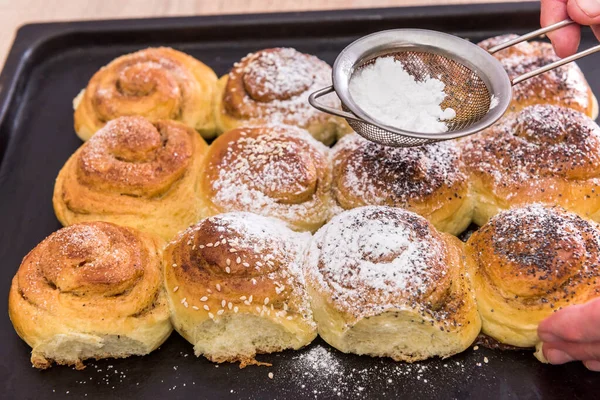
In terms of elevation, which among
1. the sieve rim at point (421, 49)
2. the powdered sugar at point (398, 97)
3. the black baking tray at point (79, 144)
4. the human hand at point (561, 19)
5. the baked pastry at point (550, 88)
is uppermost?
the human hand at point (561, 19)

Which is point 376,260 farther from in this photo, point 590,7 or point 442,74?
point 590,7

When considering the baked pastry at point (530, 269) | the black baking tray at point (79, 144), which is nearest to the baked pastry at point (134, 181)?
the black baking tray at point (79, 144)

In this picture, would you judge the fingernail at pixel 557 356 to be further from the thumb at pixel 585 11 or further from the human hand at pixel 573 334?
the thumb at pixel 585 11

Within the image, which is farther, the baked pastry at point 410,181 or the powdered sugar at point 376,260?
the baked pastry at point 410,181

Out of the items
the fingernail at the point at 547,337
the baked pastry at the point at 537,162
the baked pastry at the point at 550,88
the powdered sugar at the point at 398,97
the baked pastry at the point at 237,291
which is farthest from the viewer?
the baked pastry at the point at 550,88

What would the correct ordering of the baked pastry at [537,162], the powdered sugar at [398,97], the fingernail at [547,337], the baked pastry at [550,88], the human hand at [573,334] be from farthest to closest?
the baked pastry at [550,88] < the baked pastry at [537,162] < the powdered sugar at [398,97] < the fingernail at [547,337] < the human hand at [573,334]

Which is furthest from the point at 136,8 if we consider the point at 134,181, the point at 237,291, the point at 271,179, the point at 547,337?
the point at 547,337
